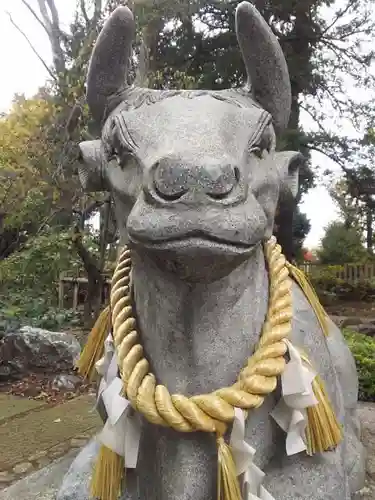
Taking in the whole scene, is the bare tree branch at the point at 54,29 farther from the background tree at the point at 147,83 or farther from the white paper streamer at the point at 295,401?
the white paper streamer at the point at 295,401

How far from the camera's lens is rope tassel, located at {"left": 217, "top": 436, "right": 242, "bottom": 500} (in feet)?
3.46

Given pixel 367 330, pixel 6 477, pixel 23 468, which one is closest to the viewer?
pixel 6 477

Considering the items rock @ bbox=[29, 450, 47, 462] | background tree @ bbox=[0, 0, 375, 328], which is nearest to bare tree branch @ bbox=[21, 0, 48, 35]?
background tree @ bbox=[0, 0, 375, 328]

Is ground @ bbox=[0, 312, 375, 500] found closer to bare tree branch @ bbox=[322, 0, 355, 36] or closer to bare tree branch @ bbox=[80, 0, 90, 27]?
bare tree branch @ bbox=[80, 0, 90, 27]

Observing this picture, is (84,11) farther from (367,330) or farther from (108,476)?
(108,476)

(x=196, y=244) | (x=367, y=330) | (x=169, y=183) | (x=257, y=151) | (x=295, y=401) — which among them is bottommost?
(x=367, y=330)

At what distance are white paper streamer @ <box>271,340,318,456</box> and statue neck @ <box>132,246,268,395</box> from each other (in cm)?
10

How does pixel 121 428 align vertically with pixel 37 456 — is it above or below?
above

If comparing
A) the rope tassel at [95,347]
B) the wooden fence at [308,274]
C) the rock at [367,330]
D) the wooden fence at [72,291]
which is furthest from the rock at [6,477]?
the wooden fence at [72,291]

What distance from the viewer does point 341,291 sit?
12.9m

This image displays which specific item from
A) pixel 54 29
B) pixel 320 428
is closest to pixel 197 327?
pixel 320 428

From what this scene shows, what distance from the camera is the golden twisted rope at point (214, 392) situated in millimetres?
1071

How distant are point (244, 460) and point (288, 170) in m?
0.64

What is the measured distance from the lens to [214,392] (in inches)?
43.9
